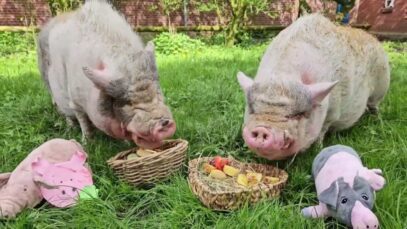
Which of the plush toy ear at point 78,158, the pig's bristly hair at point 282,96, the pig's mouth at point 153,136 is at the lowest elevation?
the plush toy ear at point 78,158

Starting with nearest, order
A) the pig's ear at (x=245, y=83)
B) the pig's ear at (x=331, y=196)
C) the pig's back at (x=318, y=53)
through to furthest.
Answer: the pig's ear at (x=331, y=196) < the pig's ear at (x=245, y=83) < the pig's back at (x=318, y=53)

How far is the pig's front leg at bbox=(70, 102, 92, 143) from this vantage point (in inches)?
169

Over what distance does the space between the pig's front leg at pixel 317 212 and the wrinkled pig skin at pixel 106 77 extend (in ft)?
3.87

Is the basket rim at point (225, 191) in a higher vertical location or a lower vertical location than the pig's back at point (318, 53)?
lower

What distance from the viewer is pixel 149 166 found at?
3273mm

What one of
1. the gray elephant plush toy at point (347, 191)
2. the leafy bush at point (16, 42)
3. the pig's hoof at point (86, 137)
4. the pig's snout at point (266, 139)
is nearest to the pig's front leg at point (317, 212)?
the gray elephant plush toy at point (347, 191)

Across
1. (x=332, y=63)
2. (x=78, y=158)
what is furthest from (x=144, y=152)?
(x=332, y=63)

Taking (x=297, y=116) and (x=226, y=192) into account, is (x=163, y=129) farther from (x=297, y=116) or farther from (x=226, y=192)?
(x=297, y=116)

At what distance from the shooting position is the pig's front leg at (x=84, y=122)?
429cm

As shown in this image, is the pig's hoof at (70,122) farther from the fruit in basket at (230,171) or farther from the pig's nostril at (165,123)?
the fruit in basket at (230,171)

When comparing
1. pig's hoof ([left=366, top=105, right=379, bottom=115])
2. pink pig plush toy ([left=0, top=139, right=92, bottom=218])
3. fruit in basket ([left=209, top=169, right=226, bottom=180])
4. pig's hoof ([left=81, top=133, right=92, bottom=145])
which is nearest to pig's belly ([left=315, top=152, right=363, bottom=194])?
fruit in basket ([left=209, top=169, right=226, bottom=180])

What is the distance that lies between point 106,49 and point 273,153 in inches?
63.2

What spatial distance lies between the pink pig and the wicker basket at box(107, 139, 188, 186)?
11.3 inches

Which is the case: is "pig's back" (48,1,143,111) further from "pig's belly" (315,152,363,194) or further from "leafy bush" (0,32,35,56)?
"leafy bush" (0,32,35,56)
